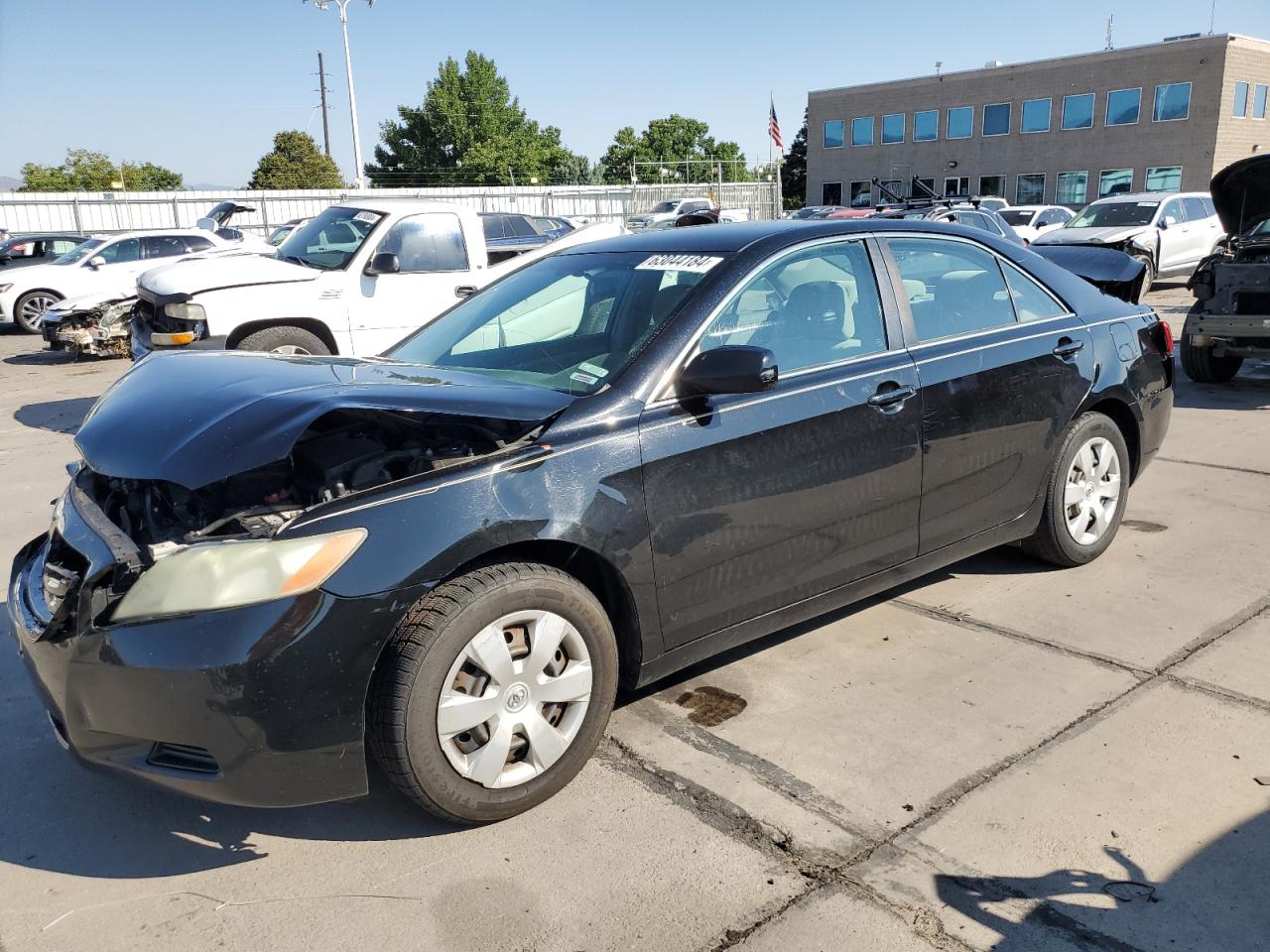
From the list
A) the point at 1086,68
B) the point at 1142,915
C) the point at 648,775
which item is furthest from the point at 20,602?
the point at 1086,68

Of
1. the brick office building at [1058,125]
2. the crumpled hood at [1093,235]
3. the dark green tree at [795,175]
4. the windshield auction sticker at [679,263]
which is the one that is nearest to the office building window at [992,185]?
the brick office building at [1058,125]

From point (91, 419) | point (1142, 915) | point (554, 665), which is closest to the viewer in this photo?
point (1142, 915)

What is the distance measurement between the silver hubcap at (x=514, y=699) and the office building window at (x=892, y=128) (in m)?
52.5

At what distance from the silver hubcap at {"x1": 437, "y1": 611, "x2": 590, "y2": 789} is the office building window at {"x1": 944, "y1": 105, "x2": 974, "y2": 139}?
166 ft

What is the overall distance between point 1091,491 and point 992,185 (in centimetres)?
4797

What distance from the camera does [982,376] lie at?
4031 mm

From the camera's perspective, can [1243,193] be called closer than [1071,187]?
Yes

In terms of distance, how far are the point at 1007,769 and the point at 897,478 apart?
3.68 feet

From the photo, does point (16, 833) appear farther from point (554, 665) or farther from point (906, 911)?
point (906, 911)

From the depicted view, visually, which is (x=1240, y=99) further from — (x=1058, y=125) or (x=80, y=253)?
(x=80, y=253)

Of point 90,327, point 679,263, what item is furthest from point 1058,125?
point 679,263

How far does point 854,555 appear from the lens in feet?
12.1

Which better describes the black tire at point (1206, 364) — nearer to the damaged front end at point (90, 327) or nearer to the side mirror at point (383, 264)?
the side mirror at point (383, 264)

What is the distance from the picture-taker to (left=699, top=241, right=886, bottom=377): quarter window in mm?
3461
